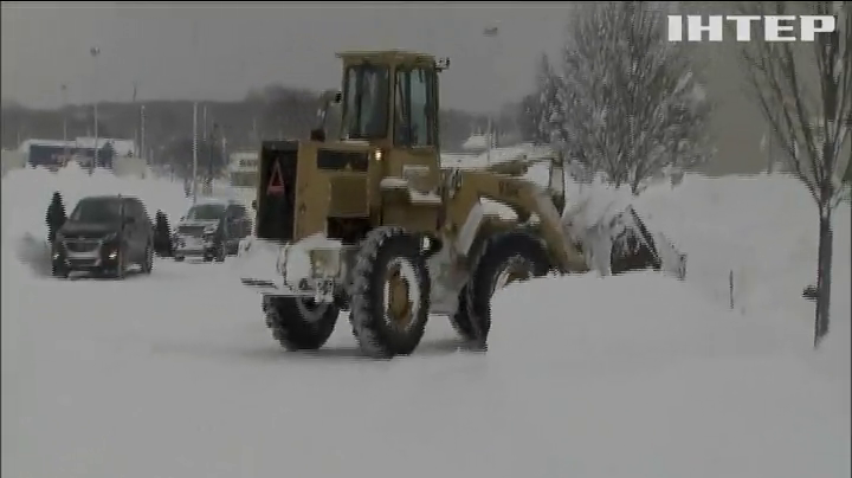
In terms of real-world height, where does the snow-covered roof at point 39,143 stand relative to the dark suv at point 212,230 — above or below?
above

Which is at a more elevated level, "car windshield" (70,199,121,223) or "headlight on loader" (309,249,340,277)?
"car windshield" (70,199,121,223)

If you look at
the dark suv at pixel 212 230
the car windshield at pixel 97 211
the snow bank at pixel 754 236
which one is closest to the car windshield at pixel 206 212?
the dark suv at pixel 212 230

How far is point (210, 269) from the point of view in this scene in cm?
411

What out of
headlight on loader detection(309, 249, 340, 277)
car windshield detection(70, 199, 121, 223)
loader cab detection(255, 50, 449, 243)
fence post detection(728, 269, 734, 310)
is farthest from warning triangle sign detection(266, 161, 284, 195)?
fence post detection(728, 269, 734, 310)

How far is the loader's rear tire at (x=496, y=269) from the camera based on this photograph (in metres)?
4.24

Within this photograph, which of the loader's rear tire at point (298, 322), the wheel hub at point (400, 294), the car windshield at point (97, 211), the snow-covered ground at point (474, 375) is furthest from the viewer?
the wheel hub at point (400, 294)

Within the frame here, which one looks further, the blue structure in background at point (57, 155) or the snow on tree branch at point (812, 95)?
the snow on tree branch at point (812, 95)

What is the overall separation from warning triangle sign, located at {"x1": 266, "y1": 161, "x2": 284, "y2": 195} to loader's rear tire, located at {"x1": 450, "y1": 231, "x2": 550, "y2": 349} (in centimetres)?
62

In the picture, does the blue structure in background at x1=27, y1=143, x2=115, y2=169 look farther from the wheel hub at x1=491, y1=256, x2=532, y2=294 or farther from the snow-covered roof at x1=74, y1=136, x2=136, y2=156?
the wheel hub at x1=491, y1=256, x2=532, y2=294

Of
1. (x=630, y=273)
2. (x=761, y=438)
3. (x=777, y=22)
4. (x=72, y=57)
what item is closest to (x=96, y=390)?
(x=72, y=57)

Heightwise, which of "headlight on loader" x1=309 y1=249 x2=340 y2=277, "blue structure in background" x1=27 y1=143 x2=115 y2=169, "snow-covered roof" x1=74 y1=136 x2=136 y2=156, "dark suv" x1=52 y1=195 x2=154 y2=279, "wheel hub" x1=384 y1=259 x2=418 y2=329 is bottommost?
"wheel hub" x1=384 y1=259 x2=418 y2=329

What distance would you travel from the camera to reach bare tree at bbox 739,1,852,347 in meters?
4.17

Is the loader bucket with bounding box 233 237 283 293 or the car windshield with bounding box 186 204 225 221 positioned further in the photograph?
the loader bucket with bounding box 233 237 283 293

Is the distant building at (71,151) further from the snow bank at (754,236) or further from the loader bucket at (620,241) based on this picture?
the snow bank at (754,236)
